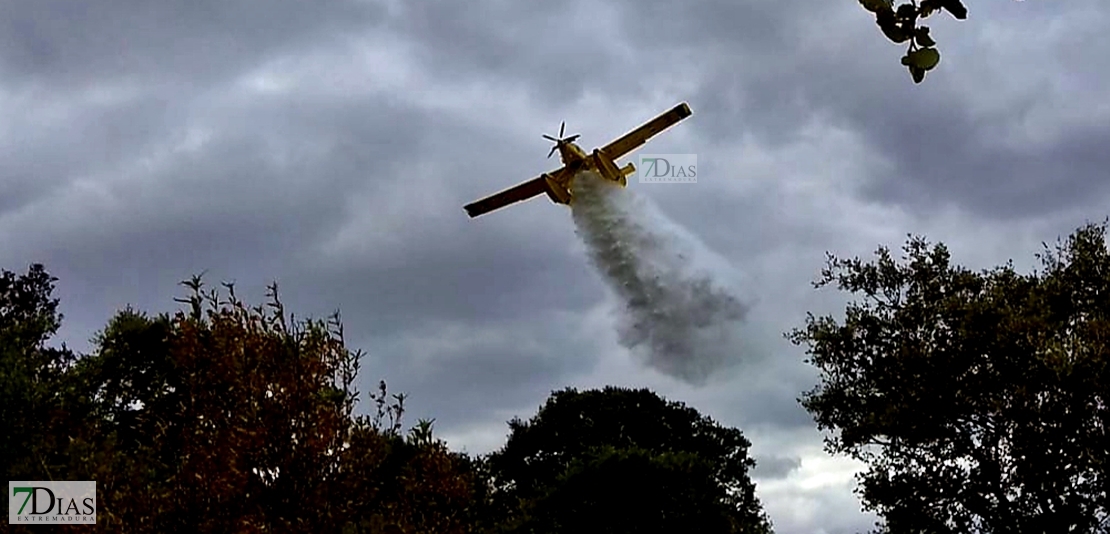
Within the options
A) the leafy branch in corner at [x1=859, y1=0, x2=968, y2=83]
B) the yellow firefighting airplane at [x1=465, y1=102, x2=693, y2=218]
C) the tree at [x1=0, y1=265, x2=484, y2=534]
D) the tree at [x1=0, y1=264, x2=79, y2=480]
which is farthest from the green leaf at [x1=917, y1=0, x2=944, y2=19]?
the yellow firefighting airplane at [x1=465, y1=102, x2=693, y2=218]

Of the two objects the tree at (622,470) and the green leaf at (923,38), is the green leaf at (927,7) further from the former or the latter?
the tree at (622,470)

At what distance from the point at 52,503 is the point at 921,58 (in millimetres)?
12938

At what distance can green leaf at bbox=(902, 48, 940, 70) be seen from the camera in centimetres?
402

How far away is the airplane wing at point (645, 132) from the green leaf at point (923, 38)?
5078 centimetres

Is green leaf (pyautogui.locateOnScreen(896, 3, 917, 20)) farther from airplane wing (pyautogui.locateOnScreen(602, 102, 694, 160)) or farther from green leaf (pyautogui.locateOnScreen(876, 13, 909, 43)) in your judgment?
airplane wing (pyautogui.locateOnScreen(602, 102, 694, 160))

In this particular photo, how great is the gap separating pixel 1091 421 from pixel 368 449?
15917 millimetres

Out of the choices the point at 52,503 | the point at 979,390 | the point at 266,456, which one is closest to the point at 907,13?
the point at 266,456

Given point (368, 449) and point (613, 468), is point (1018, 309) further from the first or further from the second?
point (368, 449)

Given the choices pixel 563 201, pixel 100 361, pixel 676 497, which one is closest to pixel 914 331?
pixel 676 497

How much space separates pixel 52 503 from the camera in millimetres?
14383

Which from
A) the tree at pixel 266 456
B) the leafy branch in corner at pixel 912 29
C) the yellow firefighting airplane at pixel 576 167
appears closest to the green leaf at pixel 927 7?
the leafy branch in corner at pixel 912 29

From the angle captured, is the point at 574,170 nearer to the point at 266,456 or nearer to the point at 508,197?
the point at 508,197

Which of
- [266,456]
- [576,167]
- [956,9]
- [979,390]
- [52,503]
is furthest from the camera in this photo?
[576,167]

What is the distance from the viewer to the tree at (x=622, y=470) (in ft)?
81.2
